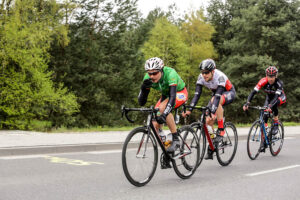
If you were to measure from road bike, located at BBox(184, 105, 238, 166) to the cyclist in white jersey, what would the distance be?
0.13 meters

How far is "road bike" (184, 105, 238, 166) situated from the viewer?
7.12 m

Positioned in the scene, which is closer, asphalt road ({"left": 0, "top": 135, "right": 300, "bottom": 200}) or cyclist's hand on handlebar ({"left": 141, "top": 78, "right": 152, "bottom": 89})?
asphalt road ({"left": 0, "top": 135, "right": 300, "bottom": 200})

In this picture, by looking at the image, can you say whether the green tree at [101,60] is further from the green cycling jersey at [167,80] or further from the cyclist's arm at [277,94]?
the green cycling jersey at [167,80]

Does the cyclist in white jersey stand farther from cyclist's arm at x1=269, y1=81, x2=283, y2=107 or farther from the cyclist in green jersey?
cyclist's arm at x1=269, y1=81, x2=283, y2=107

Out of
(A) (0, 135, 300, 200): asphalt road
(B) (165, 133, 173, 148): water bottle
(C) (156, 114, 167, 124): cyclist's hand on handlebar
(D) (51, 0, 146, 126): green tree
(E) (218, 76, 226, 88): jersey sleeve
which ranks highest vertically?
(D) (51, 0, 146, 126): green tree

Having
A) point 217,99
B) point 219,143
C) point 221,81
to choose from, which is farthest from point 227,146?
point 221,81

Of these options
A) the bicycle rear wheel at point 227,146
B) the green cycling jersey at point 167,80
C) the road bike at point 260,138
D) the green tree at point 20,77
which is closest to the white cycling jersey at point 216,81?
the bicycle rear wheel at point 227,146

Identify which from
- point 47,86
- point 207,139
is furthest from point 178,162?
point 47,86

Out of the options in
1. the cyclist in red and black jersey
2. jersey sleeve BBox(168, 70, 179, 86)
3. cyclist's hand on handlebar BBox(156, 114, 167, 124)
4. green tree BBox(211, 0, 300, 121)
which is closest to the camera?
cyclist's hand on handlebar BBox(156, 114, 167, 124)

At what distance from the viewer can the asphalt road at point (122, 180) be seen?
5289 mm

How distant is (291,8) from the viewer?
4022cm

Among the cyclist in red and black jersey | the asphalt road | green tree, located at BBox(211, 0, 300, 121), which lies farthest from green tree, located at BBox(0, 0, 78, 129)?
green tree, located at BBox(211, 0, 300, 121)

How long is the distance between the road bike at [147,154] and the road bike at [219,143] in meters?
0.51

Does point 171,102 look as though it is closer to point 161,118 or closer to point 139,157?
point 161,118
